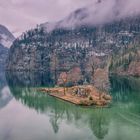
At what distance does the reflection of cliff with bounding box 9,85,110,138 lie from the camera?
8890cm

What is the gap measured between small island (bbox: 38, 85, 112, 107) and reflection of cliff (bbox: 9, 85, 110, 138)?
3.95 m

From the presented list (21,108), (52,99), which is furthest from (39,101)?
(21,108)

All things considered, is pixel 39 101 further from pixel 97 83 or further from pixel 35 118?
pixel 35 118

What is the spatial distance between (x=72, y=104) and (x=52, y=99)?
18299mm

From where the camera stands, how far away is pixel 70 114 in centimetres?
10519

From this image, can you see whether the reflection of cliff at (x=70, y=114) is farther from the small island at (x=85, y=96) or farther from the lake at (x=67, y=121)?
the small island at (x=85, y=96)

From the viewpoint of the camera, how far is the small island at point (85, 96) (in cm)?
11769

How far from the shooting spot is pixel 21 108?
122500 mm

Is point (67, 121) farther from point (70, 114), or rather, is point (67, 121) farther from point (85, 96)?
point (85, 96)

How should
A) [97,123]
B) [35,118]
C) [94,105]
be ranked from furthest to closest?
[94,105]
[35,118]
[97,123]

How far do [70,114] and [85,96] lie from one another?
27.7 metres

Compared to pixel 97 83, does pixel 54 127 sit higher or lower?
lower

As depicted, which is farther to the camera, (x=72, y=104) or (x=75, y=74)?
(x=75, y=74)

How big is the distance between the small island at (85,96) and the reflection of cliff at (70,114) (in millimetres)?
3948
